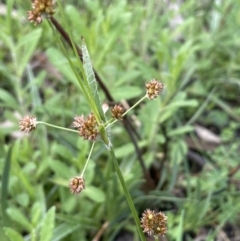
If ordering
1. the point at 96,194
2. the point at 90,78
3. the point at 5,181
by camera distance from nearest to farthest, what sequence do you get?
1. the point at 90,78
2. the point at 5,181
3. the point at 96,194

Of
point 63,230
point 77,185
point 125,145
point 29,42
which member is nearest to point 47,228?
point 63,230

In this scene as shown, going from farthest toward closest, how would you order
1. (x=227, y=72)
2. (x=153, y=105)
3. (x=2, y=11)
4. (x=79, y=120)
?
(x=2, y=11) < (x=227, y=72) < (x=153, y=105) < (x=79, y=120)

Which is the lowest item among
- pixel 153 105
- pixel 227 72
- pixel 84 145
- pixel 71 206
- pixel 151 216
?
pixel 151 216

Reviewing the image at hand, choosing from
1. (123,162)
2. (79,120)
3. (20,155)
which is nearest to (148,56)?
(123,162)

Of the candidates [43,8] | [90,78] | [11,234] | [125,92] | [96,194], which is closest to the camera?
[43,8]

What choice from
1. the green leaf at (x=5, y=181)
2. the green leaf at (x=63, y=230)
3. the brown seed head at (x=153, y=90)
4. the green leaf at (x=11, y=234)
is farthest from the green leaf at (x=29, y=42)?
the brown seed head at (x=153, y=90)

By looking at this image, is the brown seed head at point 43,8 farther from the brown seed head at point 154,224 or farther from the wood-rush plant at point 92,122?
the brown seed head at point 154,224

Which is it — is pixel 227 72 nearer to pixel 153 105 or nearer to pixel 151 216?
pixel 153 105

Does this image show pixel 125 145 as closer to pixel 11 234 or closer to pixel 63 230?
pixel 63 230

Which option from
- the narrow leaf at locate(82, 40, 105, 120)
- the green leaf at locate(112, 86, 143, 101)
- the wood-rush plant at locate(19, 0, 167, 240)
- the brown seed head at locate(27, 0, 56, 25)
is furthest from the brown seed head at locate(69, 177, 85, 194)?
the green leaf at locate(112, 86, 143, 101)
